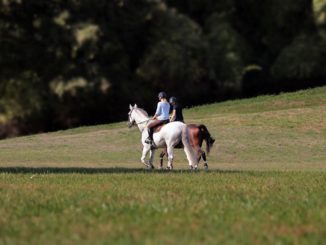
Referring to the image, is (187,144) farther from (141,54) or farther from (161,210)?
(141,54)

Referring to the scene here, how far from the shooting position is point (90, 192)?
543 inches

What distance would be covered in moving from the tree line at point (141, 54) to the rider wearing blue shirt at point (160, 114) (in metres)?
22.3

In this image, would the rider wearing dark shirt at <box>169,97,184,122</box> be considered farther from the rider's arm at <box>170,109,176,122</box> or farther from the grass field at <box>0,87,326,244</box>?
the grass field at <box>0,87,326,244</box>

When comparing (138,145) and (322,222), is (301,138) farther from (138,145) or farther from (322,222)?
(322,222)

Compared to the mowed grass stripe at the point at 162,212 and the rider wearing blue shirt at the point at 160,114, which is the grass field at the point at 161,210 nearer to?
the mowed grass stripe at the point at 162,212

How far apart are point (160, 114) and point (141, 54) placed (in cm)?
2852

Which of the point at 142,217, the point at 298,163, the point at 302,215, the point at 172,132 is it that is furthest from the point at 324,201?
the point at 298,163

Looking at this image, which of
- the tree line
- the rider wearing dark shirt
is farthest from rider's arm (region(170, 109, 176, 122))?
the tree line

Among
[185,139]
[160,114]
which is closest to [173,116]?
[160,114]

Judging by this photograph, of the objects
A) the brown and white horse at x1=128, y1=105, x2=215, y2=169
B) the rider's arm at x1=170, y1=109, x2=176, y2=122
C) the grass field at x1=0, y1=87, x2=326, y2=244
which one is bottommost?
the grass field at x1=0, y1=87, x2=326, y2=244

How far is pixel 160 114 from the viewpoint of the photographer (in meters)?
26.5

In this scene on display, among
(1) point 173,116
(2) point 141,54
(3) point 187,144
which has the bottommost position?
(3) point 187,144

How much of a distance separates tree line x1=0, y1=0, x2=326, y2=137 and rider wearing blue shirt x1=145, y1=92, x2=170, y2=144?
22.3 m

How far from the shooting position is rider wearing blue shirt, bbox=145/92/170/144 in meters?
26.3
